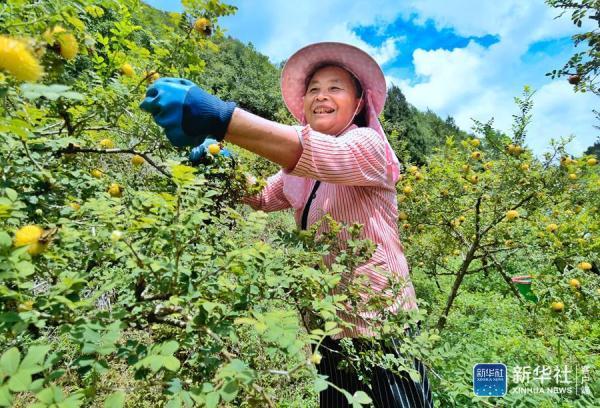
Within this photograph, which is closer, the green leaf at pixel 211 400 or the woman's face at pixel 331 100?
the green leaf at pixel 211 400

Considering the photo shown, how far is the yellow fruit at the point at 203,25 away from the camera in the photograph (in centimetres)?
112

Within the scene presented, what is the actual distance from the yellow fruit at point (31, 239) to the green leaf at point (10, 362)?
195 mm

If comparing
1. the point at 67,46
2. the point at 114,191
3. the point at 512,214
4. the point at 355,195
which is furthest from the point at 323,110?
the point at 512,214

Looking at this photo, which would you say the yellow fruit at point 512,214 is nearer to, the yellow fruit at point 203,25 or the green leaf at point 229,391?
the yellow fruit at point 203,25

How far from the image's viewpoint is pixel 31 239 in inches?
24.0

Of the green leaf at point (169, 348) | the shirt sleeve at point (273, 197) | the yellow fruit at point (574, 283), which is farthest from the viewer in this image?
the yellow fruit at point (574, 283)

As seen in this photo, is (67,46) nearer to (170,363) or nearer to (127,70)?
(127,70)

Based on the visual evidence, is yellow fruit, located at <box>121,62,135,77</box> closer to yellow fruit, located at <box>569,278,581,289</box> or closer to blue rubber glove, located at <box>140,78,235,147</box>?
blue rubber glove, located at <box>140,78,235,147</box>

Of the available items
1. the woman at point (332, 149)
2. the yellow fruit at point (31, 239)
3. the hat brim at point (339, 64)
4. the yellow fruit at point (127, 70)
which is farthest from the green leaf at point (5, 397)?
the hat brim at point (339, 64)

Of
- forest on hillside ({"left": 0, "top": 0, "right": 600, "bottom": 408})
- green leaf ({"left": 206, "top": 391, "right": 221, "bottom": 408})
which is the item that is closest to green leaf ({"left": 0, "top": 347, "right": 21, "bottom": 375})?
forest on hillside ({"left": 0, "top": 0, "right": 600, "bottom": 408})

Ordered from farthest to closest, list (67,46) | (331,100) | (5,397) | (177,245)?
(331,100)
(67,46)
(177,245)
(5,397)

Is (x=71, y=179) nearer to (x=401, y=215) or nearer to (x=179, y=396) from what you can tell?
A: (x=179, y=396)

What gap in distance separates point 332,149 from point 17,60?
0.77 meters

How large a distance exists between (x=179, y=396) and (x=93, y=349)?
137mm
